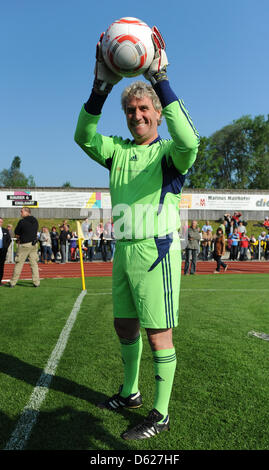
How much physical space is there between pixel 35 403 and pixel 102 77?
8.17ft

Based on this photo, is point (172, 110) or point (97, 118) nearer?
point (172, 110)

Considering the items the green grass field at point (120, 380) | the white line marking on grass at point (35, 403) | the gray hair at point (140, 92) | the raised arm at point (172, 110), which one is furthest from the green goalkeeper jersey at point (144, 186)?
the white line marking on grass at point (35, 403)

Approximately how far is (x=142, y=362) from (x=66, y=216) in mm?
27315

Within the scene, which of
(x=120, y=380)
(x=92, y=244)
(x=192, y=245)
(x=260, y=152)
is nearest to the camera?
(x=120, y=380)

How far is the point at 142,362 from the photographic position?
12.9ft

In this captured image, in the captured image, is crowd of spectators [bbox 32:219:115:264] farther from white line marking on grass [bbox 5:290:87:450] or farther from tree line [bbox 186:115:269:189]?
tree line [bbox 186:115:269:189]

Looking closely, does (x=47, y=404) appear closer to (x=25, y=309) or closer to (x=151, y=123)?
(x=151, y=123)

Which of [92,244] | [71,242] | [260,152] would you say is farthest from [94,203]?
[260,152]

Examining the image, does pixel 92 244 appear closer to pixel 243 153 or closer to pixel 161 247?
pixel 161 247

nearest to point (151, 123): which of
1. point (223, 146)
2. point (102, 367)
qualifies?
point (102, 367)

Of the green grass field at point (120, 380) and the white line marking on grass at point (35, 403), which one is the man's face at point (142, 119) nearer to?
the green grass field at point (120, 380)

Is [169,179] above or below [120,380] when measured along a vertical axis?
above

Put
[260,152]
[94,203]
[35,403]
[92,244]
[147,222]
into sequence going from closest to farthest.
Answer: [147,222]
[35,403]
[92,244]
[94,203]
[260,152]

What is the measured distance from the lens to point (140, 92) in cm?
265
